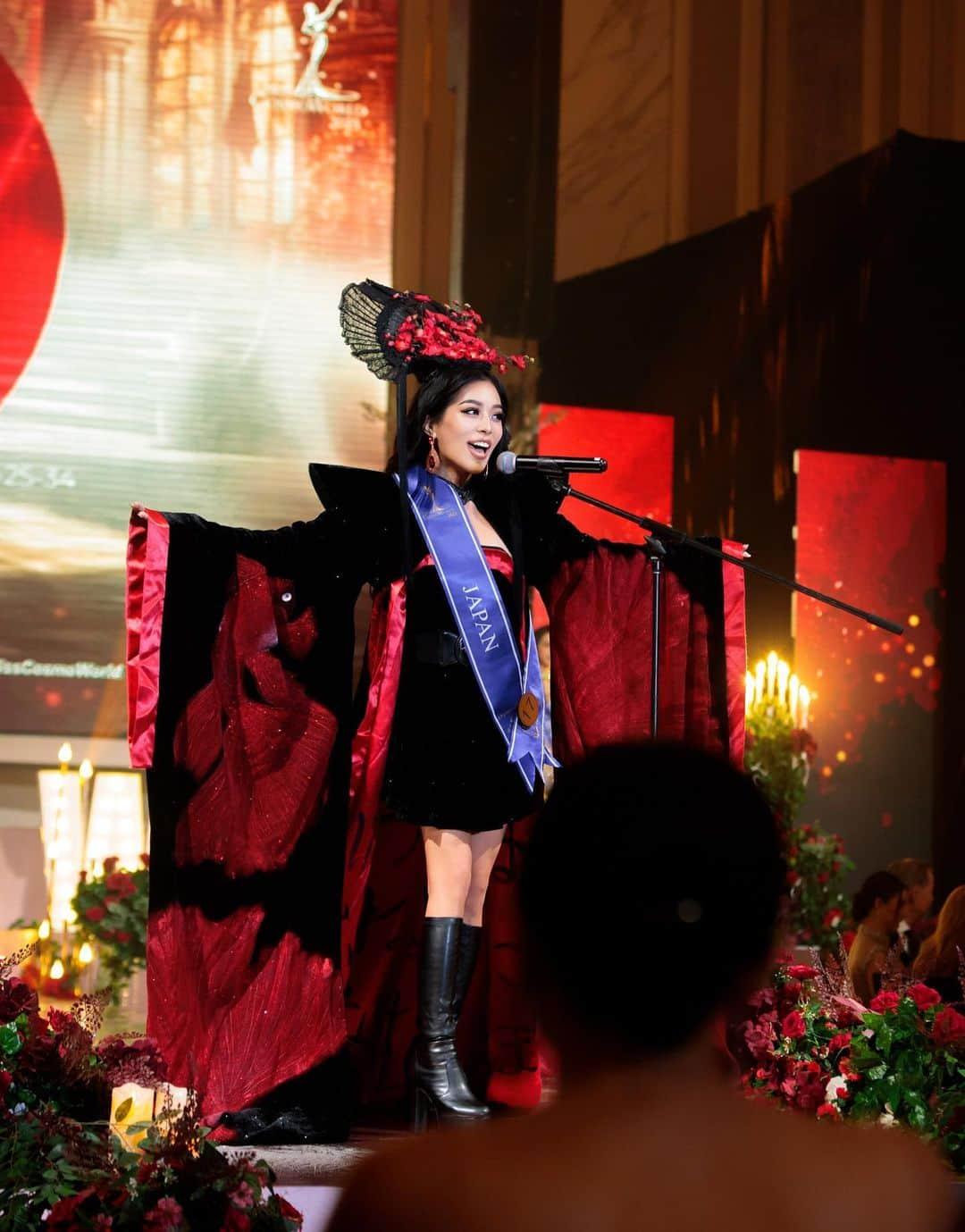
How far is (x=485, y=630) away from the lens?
3.07 m

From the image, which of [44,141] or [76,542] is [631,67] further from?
[76,542]

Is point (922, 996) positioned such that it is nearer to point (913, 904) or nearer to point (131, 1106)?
point (131, 1106)

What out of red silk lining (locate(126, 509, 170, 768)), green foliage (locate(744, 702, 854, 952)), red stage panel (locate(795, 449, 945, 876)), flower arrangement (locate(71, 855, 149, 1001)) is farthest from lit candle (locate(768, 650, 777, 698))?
red silk lining (locate(126, 509, 170, 768))

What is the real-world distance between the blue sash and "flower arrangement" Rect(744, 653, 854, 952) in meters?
2.52

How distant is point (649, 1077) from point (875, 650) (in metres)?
6.05

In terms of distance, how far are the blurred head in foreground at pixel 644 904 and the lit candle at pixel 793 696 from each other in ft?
16.9

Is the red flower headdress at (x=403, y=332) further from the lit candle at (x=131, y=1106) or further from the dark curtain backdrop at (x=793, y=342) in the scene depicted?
the dark curtain backdrop at (x=793, y=342)

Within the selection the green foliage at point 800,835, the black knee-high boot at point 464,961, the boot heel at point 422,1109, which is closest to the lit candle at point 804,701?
the green foliage at point 800,835

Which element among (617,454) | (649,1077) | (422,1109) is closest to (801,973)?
(422,1109)

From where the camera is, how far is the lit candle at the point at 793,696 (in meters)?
6.12

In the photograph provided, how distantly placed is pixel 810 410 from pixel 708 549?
12.3ft

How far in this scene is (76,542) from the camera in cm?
603

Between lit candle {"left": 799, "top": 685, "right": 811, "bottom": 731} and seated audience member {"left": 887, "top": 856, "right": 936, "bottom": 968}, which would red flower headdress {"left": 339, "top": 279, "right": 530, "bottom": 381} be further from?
lit candle {"left": 799, "top": 685, "right": 811, "bottom": 731}

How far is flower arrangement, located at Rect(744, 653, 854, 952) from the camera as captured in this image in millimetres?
5562
